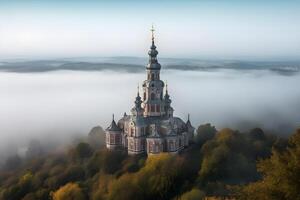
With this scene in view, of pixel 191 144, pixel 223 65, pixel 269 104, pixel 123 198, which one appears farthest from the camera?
pixel 223 65

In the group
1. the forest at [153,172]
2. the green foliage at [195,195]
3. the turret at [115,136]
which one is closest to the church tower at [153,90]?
the turret at [115,136]

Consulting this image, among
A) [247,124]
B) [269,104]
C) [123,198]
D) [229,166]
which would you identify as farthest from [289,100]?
[123,198]

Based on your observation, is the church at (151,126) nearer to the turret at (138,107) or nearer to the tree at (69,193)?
the turret at (138,107)

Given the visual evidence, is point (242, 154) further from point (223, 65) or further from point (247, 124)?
point (223, 65)

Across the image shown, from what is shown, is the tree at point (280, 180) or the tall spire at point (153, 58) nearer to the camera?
the tree at point (280, 180)

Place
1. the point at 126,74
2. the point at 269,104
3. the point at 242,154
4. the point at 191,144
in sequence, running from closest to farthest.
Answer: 1. the point at 242,154
2. the point at 191,144
3. the point at 269,104
4. the point at 126,74

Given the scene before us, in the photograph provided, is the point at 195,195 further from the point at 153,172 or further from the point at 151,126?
the point at 151,126

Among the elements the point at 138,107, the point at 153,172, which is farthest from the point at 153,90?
the point at 153,172
